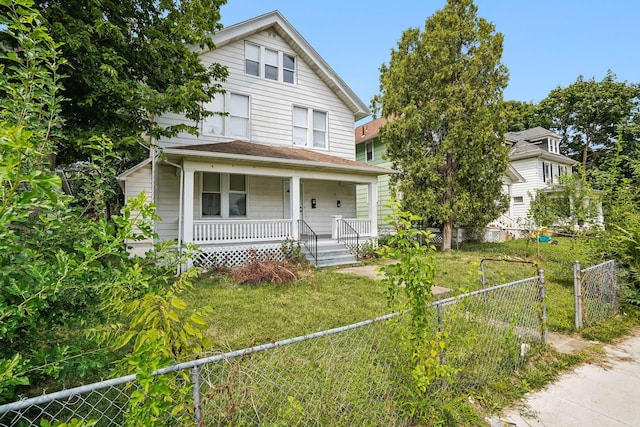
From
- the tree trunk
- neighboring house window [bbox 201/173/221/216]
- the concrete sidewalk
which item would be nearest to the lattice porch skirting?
neighboring house window [bbox 201/173/221/216]

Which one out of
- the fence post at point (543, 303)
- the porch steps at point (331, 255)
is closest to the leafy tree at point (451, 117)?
the porch steps at point (331, 255)

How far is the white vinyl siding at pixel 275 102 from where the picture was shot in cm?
1079

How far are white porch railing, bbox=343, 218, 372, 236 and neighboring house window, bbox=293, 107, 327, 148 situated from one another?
12.5ft

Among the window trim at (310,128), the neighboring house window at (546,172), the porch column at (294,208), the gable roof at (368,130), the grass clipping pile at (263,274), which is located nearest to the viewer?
the grass clipping pile at (263,274)

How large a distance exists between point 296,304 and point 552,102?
44280 mm

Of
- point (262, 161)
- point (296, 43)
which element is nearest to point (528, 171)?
point (296, 43)

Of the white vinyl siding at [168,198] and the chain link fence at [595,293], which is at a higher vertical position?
the white vinyl siding at [168,198]

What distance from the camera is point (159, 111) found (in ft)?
21.0

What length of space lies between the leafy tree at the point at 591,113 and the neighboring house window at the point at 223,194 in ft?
127

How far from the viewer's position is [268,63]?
11.9m

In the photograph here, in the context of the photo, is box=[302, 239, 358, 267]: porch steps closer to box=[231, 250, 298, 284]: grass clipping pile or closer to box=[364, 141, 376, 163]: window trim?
box=[231, 250, 298, 284]: grass clipping pile

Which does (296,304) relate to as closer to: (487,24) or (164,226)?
(164,226)

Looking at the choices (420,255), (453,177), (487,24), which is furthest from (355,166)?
(420,255)

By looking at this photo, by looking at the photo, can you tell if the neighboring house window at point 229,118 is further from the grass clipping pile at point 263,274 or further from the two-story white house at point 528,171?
the two-story white house at point 528,171
